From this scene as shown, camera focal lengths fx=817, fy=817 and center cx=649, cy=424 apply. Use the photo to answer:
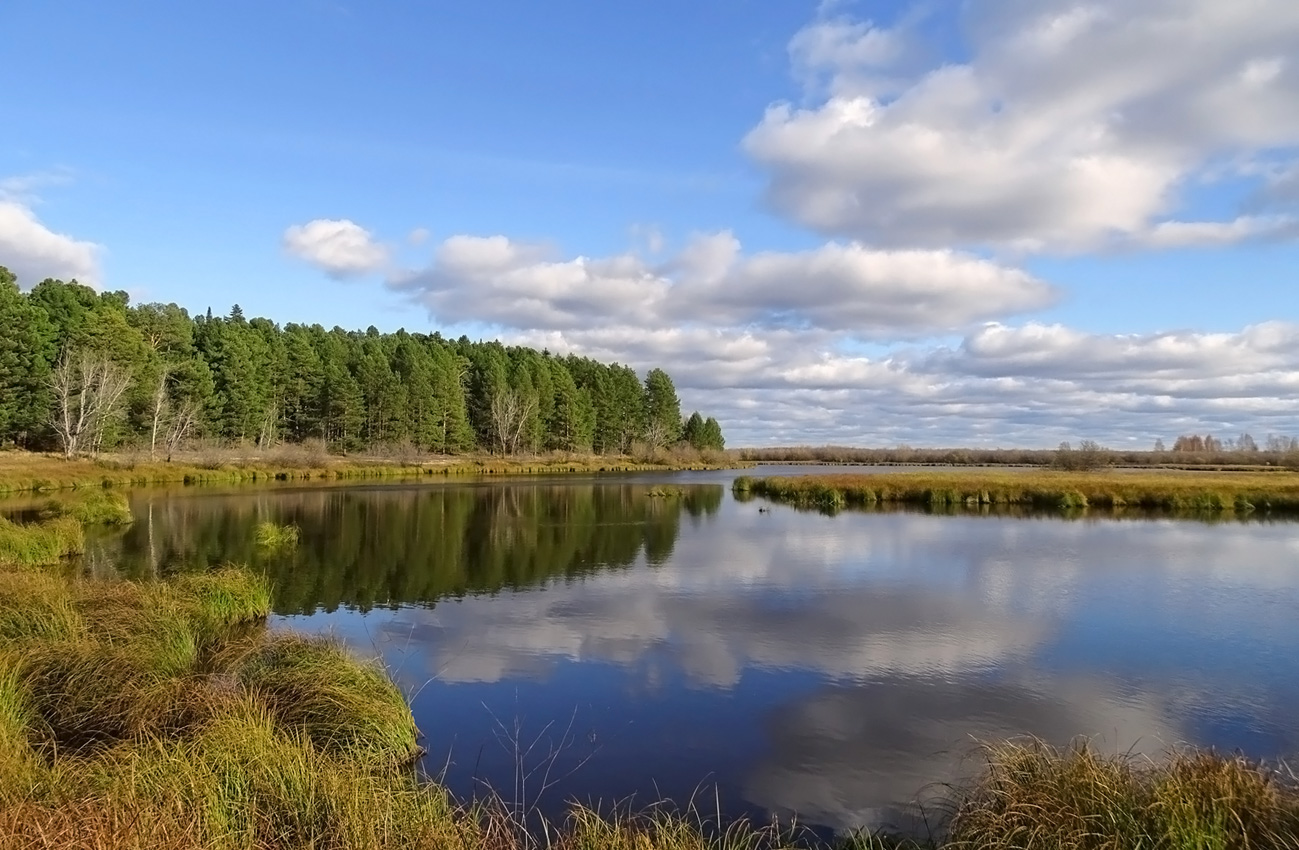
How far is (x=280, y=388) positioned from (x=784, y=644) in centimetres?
7667

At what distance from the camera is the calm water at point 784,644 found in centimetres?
923

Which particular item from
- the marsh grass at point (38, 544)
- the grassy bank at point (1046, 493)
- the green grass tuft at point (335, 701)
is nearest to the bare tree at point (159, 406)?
the marsh grass at point (38, 544)

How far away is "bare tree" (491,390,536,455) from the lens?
299 feet

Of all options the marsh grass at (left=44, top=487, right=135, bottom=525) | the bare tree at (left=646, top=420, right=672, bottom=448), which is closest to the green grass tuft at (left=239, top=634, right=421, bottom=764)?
the marsh grass at (left=44, top=487, right=135, bottom=525)

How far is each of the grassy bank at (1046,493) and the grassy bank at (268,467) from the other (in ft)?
108

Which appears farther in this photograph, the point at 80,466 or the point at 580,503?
the point at 80,466

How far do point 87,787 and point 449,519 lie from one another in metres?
29.8

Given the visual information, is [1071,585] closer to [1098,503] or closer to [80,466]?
[1098,503]

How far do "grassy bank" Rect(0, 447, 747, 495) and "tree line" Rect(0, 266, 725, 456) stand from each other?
310 cm

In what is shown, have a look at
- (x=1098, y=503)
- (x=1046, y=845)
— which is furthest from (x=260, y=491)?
(x=1046, y=845)

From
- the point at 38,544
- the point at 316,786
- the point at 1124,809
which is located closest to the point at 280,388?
the point at 38,544

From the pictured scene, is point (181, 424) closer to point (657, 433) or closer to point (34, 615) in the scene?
point (34, 615)

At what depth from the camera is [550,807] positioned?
26.0ft

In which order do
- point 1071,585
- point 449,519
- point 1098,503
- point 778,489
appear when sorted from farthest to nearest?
point 778,489
point 1098,503
point 449,519
point 1071,585
